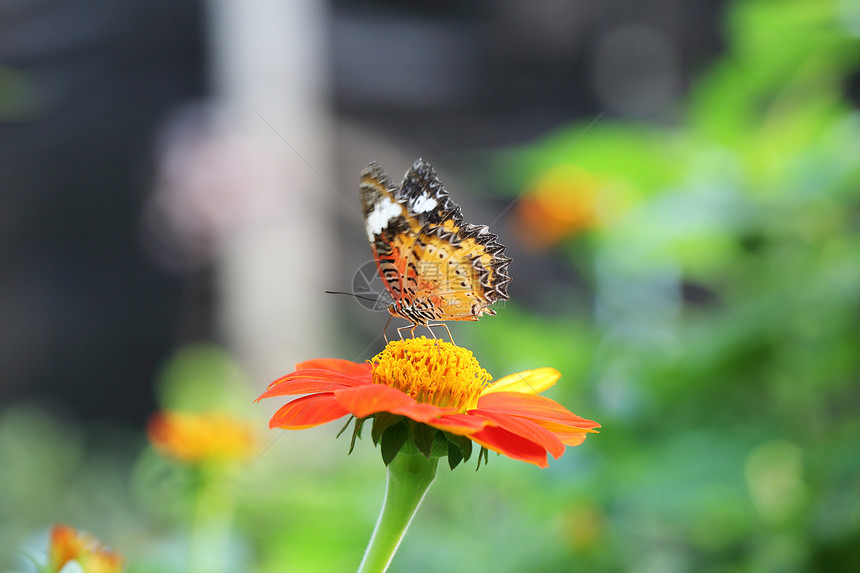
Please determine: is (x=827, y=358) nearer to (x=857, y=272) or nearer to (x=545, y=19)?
(x=857, y=272)

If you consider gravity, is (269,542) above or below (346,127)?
below

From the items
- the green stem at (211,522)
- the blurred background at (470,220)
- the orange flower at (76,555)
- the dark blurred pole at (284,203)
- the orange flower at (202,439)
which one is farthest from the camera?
the dark blurred pole at (284,203)

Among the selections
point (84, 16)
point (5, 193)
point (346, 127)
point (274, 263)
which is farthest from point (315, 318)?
point (84, 16)

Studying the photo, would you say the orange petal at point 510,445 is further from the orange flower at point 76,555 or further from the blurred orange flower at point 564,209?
the blurred orange flower at point 564,209

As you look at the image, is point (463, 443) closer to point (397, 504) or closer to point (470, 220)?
point (397, 504)

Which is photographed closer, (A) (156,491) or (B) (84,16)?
(A) (156,491)

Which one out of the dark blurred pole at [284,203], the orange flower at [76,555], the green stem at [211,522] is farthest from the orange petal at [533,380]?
the dark blurred pole at [284,203]

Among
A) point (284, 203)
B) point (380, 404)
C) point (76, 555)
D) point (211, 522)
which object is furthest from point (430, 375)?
point (284, 203)
